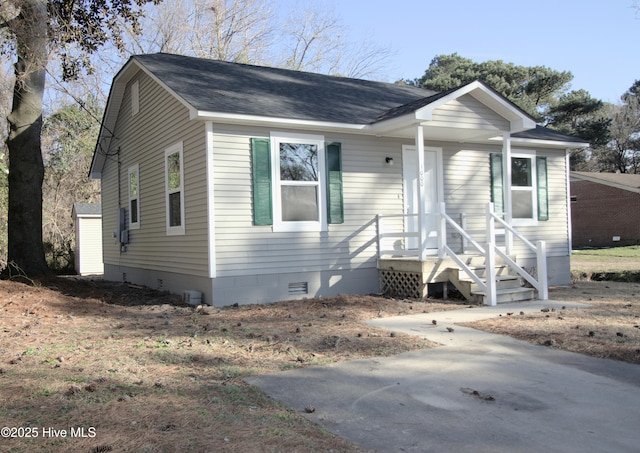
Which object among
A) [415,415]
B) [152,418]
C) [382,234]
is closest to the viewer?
[152,418]

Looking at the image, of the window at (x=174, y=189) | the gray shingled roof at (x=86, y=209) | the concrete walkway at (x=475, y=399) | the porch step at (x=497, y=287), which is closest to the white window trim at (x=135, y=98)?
the window at (x=174, y=189)

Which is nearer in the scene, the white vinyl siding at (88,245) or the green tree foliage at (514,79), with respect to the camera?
the white vinyl siding at (88,245)

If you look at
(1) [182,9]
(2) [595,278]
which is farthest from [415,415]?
(1) [182,9]

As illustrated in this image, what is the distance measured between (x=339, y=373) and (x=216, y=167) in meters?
4.88

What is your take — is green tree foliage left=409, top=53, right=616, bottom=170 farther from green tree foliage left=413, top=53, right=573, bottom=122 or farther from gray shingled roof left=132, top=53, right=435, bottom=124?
gray shingled roof left=132, top=53, right=435, bottom=124

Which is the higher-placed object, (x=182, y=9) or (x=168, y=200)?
(x=182, y=9)

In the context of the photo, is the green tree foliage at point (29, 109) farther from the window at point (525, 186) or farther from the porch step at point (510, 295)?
the window at point (525, 186)

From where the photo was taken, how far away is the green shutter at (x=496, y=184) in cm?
1173

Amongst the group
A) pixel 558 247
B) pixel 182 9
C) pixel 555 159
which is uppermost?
pixel 182 9

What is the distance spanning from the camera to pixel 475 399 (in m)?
4.27

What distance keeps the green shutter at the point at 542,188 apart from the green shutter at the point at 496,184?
3.20 feet

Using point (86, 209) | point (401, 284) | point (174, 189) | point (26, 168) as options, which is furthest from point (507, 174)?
point (86, 209)

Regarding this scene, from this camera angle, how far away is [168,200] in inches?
413

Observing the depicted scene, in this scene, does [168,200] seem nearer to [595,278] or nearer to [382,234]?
[382,234]
